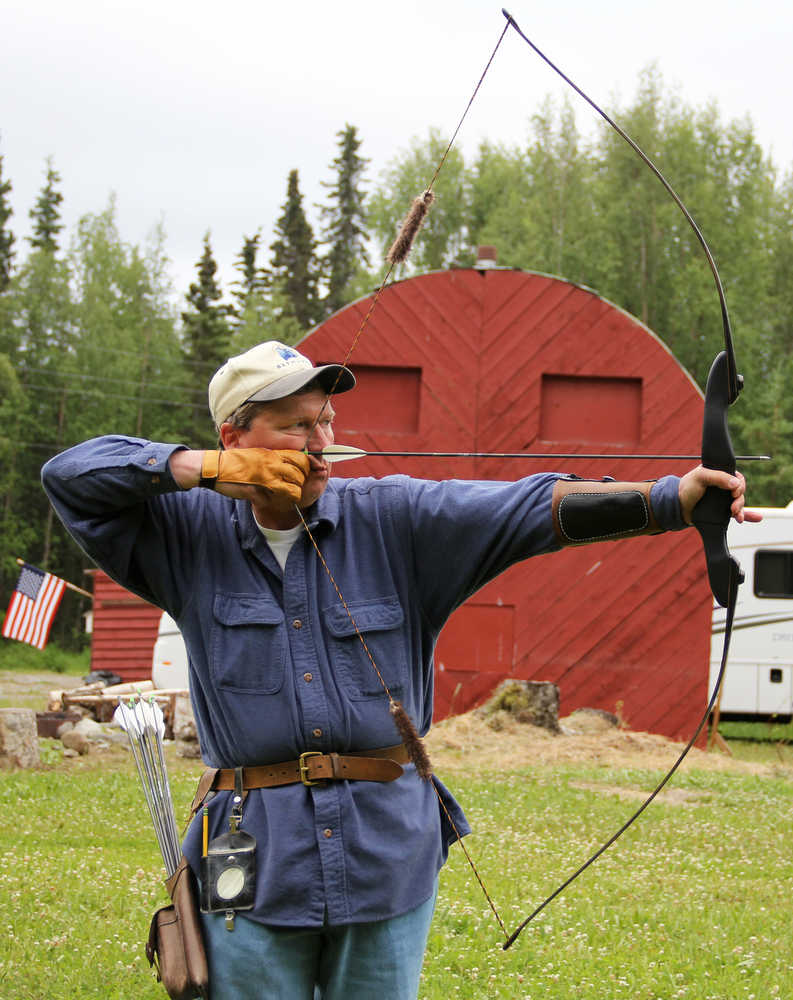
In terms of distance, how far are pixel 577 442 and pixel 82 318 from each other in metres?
23.4

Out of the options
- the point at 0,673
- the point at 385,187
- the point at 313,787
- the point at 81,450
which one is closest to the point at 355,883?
the point at 313,787

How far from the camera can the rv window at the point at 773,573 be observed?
1270 cm

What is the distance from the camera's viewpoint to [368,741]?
207cm

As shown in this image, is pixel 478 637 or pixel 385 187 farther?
pixel 385 187

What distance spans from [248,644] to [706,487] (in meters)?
0.86

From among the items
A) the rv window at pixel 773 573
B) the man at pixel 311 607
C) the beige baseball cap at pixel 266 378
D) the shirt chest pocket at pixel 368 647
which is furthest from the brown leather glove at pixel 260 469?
the rv window at pixel 773 573

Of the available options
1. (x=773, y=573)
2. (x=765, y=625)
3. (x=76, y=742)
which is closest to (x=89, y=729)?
(x=76, y=742)

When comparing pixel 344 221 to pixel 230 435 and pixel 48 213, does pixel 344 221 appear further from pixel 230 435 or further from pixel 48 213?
pixel 230 435

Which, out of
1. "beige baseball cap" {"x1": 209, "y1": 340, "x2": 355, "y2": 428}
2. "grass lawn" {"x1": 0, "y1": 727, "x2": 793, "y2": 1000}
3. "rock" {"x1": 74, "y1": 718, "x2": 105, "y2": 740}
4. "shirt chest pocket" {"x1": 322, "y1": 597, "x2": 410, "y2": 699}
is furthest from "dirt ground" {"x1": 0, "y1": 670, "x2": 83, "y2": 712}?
"shirt chest pocket" {"x1": 322, "y1": 597, "x2": 410, "y2": 699}

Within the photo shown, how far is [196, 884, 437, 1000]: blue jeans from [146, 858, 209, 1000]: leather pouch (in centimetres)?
3

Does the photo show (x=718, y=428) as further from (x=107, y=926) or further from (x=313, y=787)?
(x=107, y=926)

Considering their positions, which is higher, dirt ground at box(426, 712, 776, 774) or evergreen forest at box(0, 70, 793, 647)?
evergreen forest at box(0, 70, 793, 647)

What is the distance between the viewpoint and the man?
2.02 meters

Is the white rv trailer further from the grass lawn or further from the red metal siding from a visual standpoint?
the red metal siding
